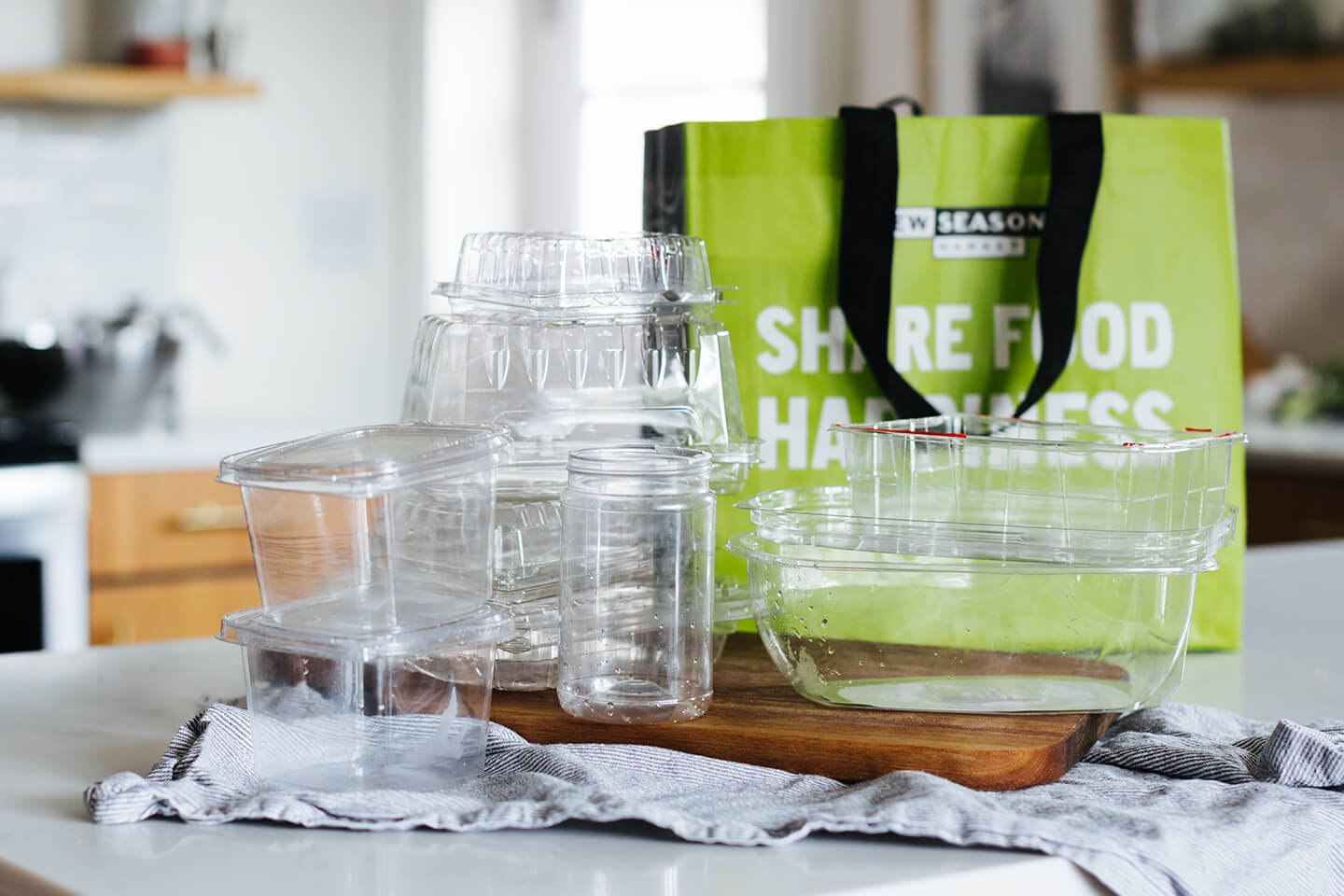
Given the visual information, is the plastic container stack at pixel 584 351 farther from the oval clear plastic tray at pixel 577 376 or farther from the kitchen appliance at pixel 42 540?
the kitchen appliance at pixel 42 540

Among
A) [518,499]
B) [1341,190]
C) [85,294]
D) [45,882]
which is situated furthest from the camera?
[85,294]

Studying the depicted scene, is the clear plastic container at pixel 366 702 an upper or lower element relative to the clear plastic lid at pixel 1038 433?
lower

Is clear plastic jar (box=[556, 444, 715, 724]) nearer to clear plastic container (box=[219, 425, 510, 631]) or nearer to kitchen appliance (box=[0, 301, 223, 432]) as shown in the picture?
clear plastic container (box=[219, 425, 510, 631])

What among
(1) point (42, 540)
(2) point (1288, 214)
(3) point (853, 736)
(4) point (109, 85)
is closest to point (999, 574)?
(3) point (853, 736)

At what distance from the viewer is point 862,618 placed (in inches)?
30.1

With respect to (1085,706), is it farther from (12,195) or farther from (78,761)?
(12,195)

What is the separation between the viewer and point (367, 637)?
25.4 inches

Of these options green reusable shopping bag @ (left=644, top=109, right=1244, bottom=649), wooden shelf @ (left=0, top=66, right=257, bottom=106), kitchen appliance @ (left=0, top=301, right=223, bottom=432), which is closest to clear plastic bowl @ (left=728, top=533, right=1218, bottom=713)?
green reusable shopping bag @ (left=644, top=109, right=1244, bottom=649)

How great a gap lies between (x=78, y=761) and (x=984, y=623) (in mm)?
519

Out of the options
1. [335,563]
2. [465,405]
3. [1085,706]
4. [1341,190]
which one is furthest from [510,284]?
[1341,190]

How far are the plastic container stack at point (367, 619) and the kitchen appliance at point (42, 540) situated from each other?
6.41 feet

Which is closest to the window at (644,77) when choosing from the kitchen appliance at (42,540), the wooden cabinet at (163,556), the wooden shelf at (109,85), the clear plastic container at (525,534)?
the wooden shelf at (109,85)

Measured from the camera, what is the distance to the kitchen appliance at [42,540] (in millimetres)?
2461

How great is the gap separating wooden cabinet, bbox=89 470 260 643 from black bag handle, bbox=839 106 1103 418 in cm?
196
